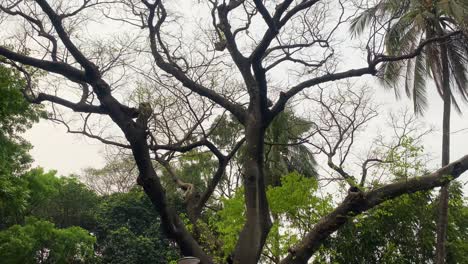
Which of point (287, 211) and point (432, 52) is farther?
point (432, 52)

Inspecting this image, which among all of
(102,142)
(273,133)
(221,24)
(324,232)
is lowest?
(324,232)

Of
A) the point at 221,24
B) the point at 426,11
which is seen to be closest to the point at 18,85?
the point at 221,24

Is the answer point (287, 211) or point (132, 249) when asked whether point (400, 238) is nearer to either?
point (287, 211)

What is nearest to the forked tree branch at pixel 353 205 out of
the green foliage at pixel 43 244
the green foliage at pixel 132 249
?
the green foliage at pixel 43 244

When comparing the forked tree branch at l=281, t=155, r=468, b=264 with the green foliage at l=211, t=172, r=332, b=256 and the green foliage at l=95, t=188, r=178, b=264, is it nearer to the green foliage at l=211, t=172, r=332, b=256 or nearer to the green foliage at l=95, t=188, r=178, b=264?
the green foliage at l=211, t=172, r=332, b=256

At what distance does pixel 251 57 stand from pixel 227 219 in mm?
4564

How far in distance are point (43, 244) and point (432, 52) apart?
45.2 feet

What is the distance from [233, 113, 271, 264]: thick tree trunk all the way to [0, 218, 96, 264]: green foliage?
9.32 metres

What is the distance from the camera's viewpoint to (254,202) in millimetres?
7914


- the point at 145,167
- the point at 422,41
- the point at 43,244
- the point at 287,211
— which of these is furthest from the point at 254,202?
the point at 43,244

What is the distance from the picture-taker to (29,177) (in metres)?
16.0

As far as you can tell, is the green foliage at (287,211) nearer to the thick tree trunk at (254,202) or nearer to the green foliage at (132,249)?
the thick tree trunk at (254,202)

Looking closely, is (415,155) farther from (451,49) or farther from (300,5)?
(451,49)

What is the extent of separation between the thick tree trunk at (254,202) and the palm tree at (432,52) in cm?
439
